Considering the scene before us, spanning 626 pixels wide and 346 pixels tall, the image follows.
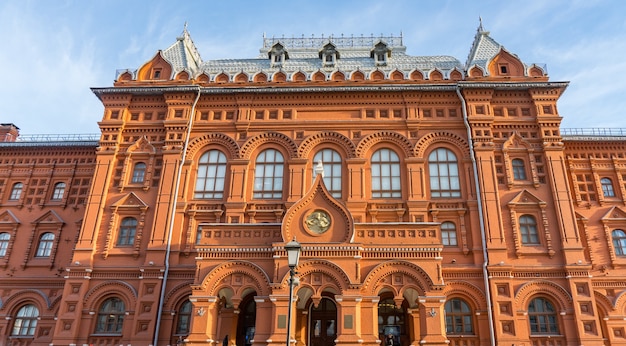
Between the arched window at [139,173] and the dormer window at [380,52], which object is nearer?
the arched window at [139,173]

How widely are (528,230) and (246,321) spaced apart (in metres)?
13.3

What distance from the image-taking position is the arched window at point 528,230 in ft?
70.9

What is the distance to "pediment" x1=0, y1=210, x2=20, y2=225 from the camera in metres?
25.3

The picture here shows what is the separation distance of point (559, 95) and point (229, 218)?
56.5 ft

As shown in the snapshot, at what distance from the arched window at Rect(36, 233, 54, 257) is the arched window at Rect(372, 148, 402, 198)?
16713 millimetres

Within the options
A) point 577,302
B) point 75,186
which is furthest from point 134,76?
point 577,302

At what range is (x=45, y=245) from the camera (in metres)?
24.9

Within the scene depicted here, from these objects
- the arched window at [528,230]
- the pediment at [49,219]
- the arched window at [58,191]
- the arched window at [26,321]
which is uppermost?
the arched window at [58,191]

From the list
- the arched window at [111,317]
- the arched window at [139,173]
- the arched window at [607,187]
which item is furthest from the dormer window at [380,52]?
the arched window at [111,317]

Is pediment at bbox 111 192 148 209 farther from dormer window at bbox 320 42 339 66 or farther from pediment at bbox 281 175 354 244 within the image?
dormer window at bbox 320 42 339 66

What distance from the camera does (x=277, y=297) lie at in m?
18.2

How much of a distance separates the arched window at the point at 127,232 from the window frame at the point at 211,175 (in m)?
3.14

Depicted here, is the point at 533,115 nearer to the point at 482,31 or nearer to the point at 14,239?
the point at 482,31

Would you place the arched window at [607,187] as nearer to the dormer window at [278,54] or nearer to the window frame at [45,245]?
the dormer window at [278,54]
